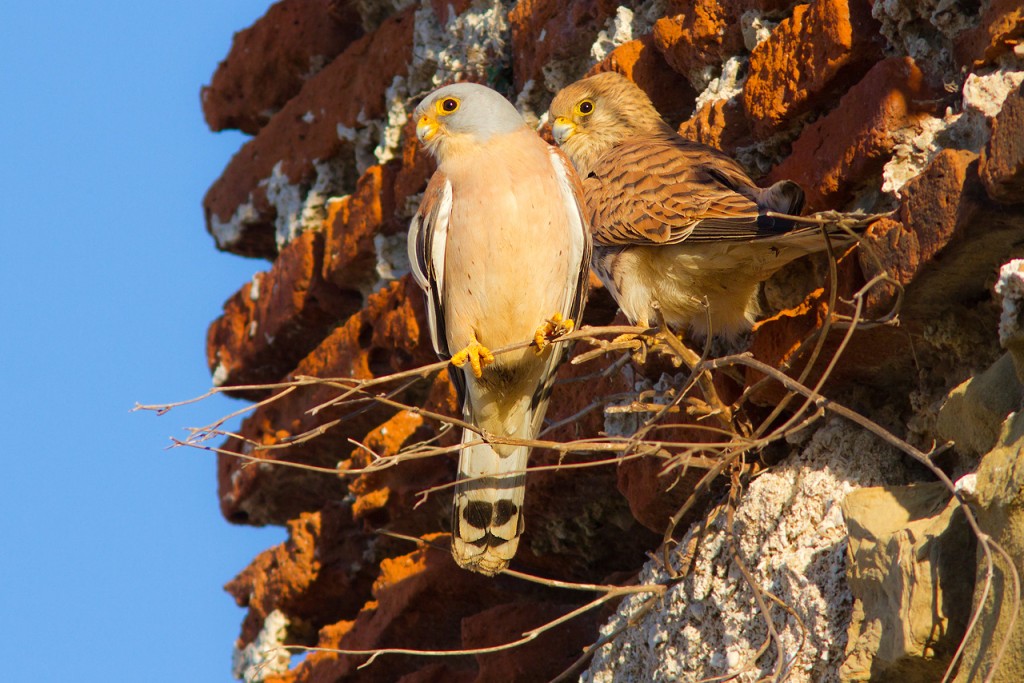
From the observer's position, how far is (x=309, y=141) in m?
4.55

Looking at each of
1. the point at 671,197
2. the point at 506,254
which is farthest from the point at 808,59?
the point at 506,254

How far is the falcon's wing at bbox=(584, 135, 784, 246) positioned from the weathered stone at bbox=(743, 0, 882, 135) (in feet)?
0.50

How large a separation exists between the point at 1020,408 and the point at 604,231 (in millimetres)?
1189

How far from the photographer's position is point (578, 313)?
308 cm

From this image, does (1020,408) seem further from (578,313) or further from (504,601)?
(504,601)

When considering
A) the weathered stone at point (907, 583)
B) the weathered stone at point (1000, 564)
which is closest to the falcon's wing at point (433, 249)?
the weathered stone at point (907, 583)

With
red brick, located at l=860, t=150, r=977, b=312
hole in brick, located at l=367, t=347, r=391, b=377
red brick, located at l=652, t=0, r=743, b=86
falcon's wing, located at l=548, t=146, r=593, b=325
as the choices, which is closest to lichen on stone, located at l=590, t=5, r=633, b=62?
red brick, located at l=652, t=0, r=743, b=86

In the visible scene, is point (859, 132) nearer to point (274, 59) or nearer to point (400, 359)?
point (400, 359)

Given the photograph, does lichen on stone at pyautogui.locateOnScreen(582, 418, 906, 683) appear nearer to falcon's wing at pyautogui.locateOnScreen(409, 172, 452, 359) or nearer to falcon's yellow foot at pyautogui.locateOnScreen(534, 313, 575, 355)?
falcon's yellow foot at pyautogui.locateOnScreen(534, 313, 575, 355)

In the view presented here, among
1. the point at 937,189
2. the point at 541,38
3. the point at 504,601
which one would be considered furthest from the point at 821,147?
the point at 504,601

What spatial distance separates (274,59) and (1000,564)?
12.4 ft

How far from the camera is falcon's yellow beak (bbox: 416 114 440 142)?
331 cm

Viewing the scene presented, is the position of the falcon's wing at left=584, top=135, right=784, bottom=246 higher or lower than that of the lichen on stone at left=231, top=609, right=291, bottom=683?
higher

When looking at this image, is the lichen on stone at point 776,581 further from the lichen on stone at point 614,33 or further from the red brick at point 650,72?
the lichen on stone at point 614,33
